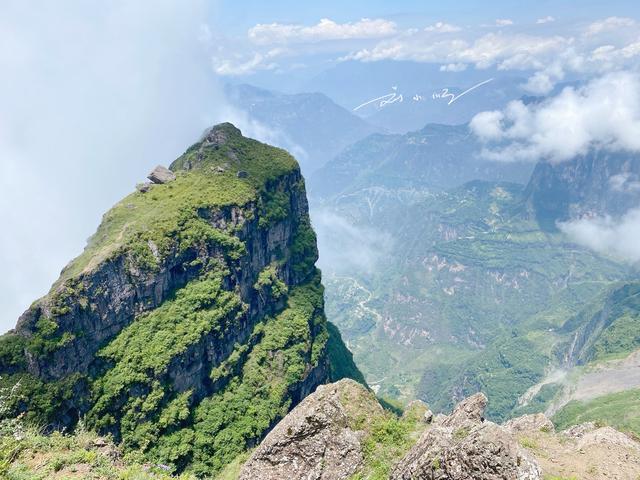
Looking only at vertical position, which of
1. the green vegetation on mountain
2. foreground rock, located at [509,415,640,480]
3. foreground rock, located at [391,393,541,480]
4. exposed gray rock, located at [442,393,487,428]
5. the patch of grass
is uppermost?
foreground rock, located at [391,393,541,480]

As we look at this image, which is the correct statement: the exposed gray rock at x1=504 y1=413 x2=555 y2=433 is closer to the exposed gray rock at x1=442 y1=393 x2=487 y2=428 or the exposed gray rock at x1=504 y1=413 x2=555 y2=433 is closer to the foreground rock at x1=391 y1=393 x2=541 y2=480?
the exposed gray rock at x1=442 y1=393 x2=487 y2=428

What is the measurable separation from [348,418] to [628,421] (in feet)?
440

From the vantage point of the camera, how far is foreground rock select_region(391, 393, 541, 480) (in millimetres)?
16359

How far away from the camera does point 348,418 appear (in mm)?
24953

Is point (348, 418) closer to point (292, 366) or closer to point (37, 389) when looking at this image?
point (37, 389)

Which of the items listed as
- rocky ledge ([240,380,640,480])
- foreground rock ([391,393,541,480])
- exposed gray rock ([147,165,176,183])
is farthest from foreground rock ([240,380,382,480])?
exposed gray rock ([147,165,176,183])

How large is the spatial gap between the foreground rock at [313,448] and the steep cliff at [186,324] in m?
34.9

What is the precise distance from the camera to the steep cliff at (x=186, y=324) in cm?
5097

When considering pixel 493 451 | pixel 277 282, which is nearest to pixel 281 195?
pixel 277 282

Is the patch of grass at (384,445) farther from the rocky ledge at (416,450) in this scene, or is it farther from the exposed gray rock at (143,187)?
the exposed gray rock at (143,187)

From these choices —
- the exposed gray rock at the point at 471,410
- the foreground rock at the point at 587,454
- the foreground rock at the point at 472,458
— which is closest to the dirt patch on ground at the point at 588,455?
the foreground rock at the point at 587,454

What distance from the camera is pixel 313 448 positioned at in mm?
22859

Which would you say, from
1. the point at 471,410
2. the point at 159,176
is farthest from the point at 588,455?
the point at 159,176

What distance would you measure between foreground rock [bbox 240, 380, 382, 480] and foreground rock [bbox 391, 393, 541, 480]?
3.82 metres
